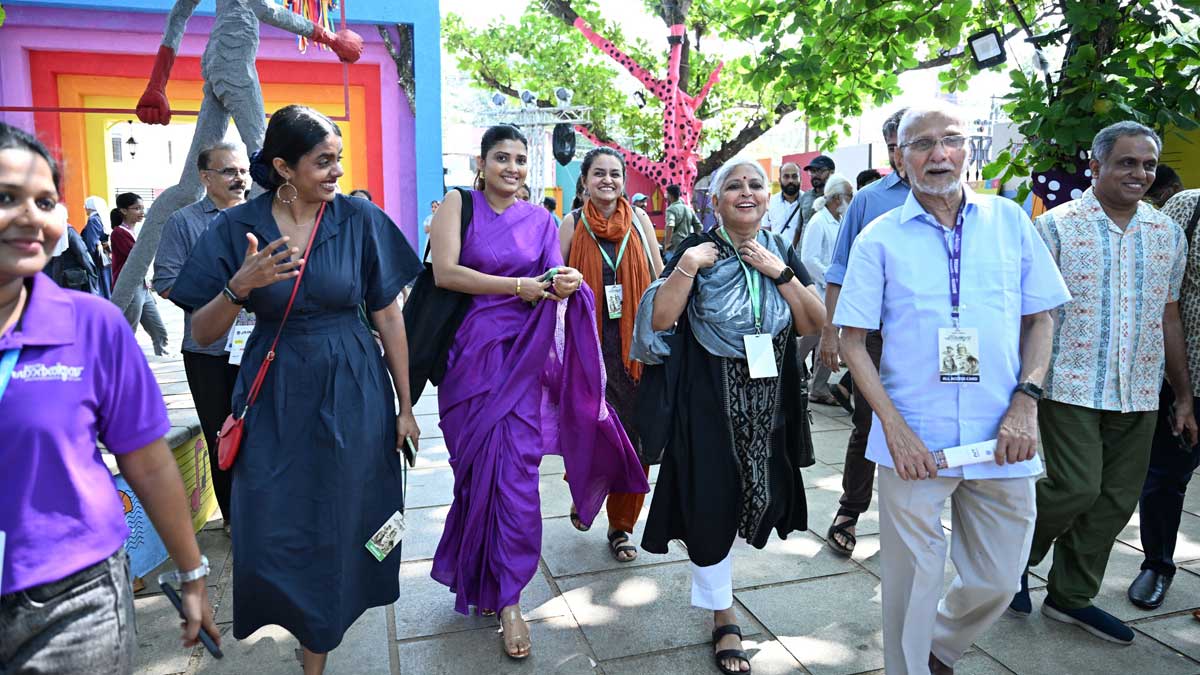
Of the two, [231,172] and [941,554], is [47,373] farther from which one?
[231,172]

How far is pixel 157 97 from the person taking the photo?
3.84m

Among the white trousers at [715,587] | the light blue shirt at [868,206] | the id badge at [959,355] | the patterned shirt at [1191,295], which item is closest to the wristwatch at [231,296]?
the white trousers at [715,587]

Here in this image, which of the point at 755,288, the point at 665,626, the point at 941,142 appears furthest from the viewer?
the point at 665,626

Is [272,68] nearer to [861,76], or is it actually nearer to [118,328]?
[861,76]

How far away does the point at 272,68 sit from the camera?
1282cm

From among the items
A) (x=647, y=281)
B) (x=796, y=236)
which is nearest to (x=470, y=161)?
(x=796, y=236)

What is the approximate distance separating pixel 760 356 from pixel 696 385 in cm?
26

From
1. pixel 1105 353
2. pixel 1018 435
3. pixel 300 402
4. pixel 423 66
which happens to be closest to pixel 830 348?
pixel 1105 353

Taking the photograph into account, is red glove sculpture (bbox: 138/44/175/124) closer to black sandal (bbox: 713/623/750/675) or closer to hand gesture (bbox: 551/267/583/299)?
hand gesture (bbox: 551/267/583/299)

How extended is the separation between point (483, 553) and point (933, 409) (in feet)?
5.68

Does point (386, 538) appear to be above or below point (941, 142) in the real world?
below

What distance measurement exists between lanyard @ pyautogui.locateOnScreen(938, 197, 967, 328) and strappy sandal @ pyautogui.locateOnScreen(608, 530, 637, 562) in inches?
80.4

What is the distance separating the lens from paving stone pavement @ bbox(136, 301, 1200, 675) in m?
3.03

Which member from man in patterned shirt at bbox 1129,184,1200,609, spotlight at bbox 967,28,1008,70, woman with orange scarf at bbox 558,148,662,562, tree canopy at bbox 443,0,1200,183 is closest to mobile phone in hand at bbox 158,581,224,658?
woman with orange scarf at bbox 558,148,662,562
